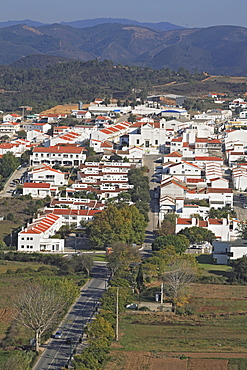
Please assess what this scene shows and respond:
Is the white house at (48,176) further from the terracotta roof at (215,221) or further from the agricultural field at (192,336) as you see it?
the agricultural field at (192,336)

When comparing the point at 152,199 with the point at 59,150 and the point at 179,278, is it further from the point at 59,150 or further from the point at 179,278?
the point at 179,278

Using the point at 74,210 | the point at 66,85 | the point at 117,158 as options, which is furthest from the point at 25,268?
the point at 66,85

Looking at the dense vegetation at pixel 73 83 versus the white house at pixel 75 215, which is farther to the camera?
the dense vegetation at pixel 73 83

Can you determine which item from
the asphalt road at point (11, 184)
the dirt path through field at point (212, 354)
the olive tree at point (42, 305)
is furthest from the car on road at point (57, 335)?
the asphalt road at point (11, 184)

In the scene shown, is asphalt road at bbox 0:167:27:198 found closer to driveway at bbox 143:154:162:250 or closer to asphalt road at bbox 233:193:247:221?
driveway at bbox 143:154:162:250

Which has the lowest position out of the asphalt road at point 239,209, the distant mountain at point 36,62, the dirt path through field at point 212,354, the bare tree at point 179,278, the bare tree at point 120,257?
the dirt path through field at point 212,354

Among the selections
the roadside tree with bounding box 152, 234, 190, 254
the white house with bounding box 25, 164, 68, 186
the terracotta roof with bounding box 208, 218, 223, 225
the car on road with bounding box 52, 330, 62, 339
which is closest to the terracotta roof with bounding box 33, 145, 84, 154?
the white house with bounding box 25, 164, 68, 186

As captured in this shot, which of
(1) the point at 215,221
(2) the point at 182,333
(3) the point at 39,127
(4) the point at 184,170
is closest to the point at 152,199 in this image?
(4) the point at 184,170
